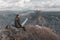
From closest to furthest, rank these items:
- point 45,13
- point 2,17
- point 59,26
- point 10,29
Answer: point 10,29 → point 59,26 → point 2,17 → point 45,13

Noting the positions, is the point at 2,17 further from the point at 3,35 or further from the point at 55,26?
the point at 3,35

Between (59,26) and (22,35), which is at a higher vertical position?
(22,35)

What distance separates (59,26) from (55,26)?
1.52 feet

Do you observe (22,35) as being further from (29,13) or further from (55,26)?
(29,13)

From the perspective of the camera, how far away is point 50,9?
94.4 ft

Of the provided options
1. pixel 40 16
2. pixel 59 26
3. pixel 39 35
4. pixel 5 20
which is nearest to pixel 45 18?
pixel 40 16

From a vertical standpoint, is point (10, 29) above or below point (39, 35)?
above

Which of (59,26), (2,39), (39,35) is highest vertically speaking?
(2,39)

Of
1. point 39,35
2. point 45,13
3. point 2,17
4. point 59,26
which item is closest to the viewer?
point 39,35

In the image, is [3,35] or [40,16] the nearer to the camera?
[3,35]

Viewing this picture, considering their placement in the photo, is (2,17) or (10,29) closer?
(10,29)

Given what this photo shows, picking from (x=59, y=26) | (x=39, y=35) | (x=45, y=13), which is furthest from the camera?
(x=45, y=13)

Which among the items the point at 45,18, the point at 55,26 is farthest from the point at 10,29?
the point at 45,18

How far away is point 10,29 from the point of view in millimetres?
14078
